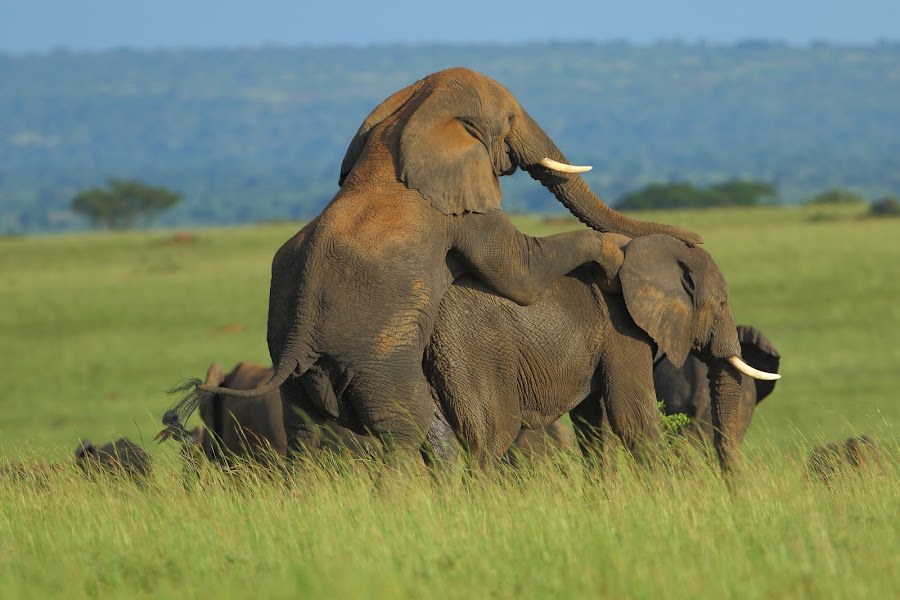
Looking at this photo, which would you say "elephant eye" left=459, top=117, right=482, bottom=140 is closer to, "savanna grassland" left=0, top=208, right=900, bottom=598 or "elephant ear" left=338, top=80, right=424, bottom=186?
"elephant ear" left=338, top=80, right=424, bottom=186

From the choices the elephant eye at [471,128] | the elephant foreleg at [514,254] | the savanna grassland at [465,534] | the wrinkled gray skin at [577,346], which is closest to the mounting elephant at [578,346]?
the wrinkled gray skin at [577,346]

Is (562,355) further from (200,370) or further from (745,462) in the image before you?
(200,370)

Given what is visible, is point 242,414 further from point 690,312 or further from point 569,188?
point 690,312

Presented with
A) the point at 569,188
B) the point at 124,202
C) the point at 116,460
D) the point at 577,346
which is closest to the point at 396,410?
the point at 577,346

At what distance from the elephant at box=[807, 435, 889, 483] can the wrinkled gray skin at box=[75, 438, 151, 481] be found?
3678mm

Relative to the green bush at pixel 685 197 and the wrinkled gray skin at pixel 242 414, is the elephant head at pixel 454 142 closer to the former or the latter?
the wrinkled gray skin at pixel 242 414

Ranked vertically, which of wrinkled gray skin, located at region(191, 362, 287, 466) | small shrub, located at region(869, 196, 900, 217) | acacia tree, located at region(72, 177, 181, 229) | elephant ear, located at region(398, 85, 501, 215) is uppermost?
elephant ear, located at region(398, 85, 501, 215)

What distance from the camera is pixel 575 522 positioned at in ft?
22.8

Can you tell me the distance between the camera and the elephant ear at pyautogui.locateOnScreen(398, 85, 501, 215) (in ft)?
26.0

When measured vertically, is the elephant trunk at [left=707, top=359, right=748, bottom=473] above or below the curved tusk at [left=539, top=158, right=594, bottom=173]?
below

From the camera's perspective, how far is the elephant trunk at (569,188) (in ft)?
28.6

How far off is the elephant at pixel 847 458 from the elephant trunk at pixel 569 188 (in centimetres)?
145

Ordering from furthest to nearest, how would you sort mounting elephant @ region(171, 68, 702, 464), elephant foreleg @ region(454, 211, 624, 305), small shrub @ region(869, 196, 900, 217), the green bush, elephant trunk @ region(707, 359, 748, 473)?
the green bush < small shrub @ region(869, 196, 900, 217) < elephant trunk @ region(707, 359, 748, 473) < elephant foreleg @ region(454, 211, 624, 305) < mounting elephant @ region(171, 68, 702, 464)

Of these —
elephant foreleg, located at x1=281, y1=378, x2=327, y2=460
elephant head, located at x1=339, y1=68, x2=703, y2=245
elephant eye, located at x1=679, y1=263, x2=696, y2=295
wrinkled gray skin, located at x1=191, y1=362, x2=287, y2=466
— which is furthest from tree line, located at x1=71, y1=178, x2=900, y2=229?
elephant foreleg, located at x1=281, y1=378, x2=327, y2=460
